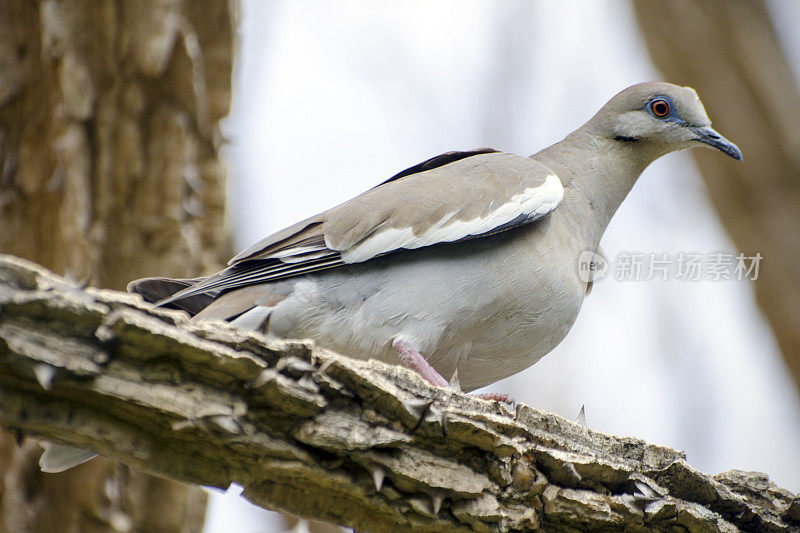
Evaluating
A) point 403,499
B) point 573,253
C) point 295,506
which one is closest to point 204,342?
point 295,506

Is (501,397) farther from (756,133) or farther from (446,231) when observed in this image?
(756,133)

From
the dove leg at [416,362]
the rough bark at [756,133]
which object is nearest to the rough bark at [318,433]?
the dove leg at [416,362]

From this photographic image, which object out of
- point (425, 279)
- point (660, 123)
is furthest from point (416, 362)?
point (660, 123)

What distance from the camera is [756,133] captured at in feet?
17.8

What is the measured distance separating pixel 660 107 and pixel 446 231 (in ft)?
6.12

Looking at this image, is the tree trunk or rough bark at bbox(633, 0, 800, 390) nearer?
the tree trunk

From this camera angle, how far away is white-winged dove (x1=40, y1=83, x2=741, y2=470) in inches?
139

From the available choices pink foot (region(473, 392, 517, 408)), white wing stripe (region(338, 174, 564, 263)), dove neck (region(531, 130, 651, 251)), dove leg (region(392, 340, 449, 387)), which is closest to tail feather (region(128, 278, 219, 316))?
white wing stripe (region(338, 174, 564, 263))

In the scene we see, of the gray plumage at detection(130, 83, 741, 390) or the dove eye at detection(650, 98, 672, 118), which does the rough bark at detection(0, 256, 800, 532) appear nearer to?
the gray plumage at detection(130, 83, 741, 390)

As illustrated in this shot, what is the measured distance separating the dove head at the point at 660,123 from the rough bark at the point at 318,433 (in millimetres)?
2269

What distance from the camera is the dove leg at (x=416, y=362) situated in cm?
341

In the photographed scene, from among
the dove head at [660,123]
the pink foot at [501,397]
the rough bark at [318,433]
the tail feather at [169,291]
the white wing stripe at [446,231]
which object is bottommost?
the rough bark at [318,433]

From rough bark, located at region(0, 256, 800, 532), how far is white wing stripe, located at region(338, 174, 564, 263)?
3.22ft

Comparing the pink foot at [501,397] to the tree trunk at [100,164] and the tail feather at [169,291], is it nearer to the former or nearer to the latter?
the tail feather at [169,291]
